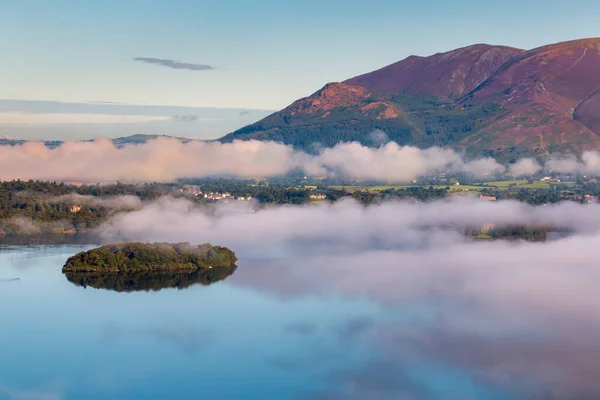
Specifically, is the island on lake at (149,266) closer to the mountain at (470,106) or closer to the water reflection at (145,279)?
the water reflection at (145,279)

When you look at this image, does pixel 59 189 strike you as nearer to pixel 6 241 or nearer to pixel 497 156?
pixel 6 241

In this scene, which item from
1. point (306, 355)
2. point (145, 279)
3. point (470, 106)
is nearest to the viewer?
point (306, 355)

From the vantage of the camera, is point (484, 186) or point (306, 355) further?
point (484, 186)

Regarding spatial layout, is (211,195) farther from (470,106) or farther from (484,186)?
(470,106)

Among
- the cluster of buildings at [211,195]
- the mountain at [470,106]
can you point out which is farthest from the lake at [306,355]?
the mountain at [470,106]

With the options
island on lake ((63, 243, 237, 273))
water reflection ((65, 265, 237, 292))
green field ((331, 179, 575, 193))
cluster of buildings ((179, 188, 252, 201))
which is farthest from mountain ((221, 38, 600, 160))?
water reflection ((65, 265, 237, 292))

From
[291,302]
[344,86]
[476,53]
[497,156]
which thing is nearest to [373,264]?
[291,302]

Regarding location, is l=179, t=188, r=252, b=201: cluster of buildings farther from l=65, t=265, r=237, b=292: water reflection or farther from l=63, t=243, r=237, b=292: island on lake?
l=65, t=265, r=237, b=292: water reflection

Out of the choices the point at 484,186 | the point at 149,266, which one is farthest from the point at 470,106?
the point at 149,266
